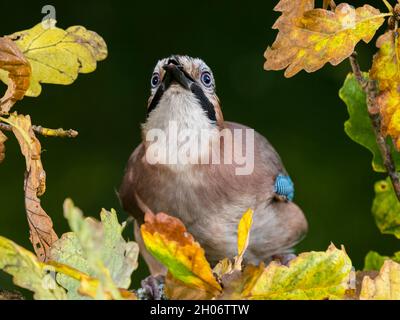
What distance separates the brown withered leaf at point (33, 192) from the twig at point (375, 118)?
1.62 ft

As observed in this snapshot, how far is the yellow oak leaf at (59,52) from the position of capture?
3.17 feet

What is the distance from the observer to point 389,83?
936 millimetres

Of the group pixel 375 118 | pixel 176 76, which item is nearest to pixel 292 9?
pixel 375 118

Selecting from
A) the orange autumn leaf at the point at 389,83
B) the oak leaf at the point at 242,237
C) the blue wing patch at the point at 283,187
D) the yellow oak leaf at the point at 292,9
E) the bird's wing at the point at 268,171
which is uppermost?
the yellow oak leaf at the point at 292,9

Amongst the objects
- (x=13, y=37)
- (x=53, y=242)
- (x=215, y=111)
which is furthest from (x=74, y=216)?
(x=215, y=111)

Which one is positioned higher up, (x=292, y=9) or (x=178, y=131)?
(x=292, y=9)

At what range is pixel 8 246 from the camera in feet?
2.16

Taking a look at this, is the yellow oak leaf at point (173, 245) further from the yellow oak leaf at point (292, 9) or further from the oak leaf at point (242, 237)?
the yellow oak leaf at point (292, 9)

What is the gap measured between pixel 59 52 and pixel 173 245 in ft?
1.25

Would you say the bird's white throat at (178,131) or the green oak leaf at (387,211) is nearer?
the green oak leaf at (387,211)

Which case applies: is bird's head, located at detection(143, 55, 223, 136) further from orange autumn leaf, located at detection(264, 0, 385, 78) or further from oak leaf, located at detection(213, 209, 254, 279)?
oak leaf, located at detection(213, 209, 254, 279)

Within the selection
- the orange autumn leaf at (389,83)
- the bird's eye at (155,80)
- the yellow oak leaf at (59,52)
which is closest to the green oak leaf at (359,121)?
the orange autumn leaf at (389,83)

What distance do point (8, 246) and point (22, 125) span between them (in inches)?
9.0

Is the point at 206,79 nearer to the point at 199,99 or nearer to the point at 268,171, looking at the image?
the point at 199,99
